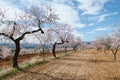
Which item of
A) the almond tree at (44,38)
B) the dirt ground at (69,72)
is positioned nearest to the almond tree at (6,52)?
the almond tree at (44,38)

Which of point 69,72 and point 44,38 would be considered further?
point 44,38

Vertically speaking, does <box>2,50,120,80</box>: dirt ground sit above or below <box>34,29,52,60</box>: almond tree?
below

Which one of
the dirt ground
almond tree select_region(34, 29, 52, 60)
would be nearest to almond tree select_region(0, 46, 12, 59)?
almond tree select_region(34, 29, 52, 60)

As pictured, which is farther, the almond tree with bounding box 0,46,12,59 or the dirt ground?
the almond tree with bounding box 0,46,12,59

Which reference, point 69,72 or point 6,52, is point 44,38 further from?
point 69,72

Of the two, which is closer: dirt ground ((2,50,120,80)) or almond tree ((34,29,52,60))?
dirt ground ((2,50,120,80))

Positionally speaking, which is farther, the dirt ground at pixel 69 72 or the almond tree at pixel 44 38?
the almond tree at pixel 44 38

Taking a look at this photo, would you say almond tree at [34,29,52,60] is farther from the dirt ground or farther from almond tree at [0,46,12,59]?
the dirt ground

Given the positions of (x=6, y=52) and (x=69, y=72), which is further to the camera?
(x=6, y=52)

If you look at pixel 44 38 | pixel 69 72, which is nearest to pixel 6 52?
pixel 44 38

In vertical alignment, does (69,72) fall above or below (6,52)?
below

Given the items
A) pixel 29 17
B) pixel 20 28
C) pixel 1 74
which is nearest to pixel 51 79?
pixel 1 74

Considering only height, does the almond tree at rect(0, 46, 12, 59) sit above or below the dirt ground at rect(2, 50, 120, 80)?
above

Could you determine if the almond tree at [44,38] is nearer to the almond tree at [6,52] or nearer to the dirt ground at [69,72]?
the almond tree at [6,52]
